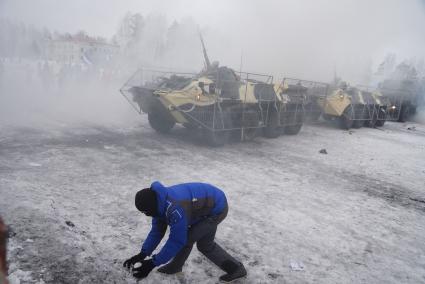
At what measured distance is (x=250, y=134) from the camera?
10766 millimetres

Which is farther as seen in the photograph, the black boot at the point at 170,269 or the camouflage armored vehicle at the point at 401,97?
the camouflage armored vehicle at the point at 401,97

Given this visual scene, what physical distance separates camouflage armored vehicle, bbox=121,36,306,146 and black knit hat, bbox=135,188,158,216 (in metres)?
6.28

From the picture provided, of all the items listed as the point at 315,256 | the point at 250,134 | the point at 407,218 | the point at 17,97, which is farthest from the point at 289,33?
the point at 315,256

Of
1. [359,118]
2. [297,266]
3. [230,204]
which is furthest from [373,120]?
[297,266]

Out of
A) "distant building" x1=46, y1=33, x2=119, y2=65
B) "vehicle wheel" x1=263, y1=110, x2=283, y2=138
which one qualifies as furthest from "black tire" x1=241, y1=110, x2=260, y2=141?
"distant building" x1=46, y1=33, x2=119, y2=65

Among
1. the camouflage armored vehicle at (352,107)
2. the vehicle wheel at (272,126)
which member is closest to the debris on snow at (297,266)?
the vehicle wheel at (272,126)

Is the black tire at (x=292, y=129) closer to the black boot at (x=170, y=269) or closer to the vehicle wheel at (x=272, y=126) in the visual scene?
the vehicle wheel at (x=272, y=126)

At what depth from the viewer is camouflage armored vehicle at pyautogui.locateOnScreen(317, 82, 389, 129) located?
14.6 meters

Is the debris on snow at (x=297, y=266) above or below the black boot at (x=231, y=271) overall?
below

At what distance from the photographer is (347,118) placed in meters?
14.9

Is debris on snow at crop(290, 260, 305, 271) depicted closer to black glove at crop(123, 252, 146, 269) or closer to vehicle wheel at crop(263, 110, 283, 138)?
black glove at crop(123, 252, 146, 269)

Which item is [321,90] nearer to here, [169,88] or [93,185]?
[169,88]

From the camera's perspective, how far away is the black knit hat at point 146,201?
2.89m

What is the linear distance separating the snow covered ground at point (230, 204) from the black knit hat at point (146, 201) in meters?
1.07
